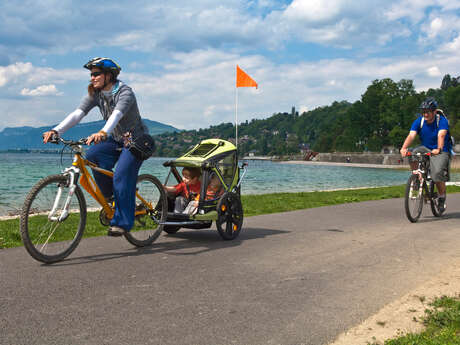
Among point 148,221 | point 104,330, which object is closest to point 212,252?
point 148,221

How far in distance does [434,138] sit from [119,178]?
6.39 m

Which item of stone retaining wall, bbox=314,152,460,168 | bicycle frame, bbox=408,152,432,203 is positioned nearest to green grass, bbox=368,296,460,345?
bicycle frame, bbox=408,152,432,203

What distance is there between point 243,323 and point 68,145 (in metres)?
2.94

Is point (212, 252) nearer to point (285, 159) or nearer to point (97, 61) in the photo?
point (97, 61)

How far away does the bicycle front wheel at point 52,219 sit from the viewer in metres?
4.84

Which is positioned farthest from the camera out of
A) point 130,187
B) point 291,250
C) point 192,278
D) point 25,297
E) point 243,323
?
point 291,250

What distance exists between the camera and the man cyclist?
913 centimetres

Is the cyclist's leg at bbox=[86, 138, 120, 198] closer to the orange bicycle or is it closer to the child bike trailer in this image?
the orange bicycle

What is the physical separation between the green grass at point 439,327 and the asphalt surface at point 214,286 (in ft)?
1.33

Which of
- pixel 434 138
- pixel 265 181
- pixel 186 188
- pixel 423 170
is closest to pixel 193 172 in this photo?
pixel 186 188

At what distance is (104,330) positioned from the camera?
319cm

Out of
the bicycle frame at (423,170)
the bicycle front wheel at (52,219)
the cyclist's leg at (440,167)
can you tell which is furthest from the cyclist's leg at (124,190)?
the cyclist's leg at (440,167)

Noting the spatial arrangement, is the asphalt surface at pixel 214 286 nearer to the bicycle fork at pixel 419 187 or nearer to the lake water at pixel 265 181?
the lake water at pixel 265 181

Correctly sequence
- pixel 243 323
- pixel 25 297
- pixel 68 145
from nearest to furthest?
pixel 243 323
pixel 25 297
pixel 68 145
